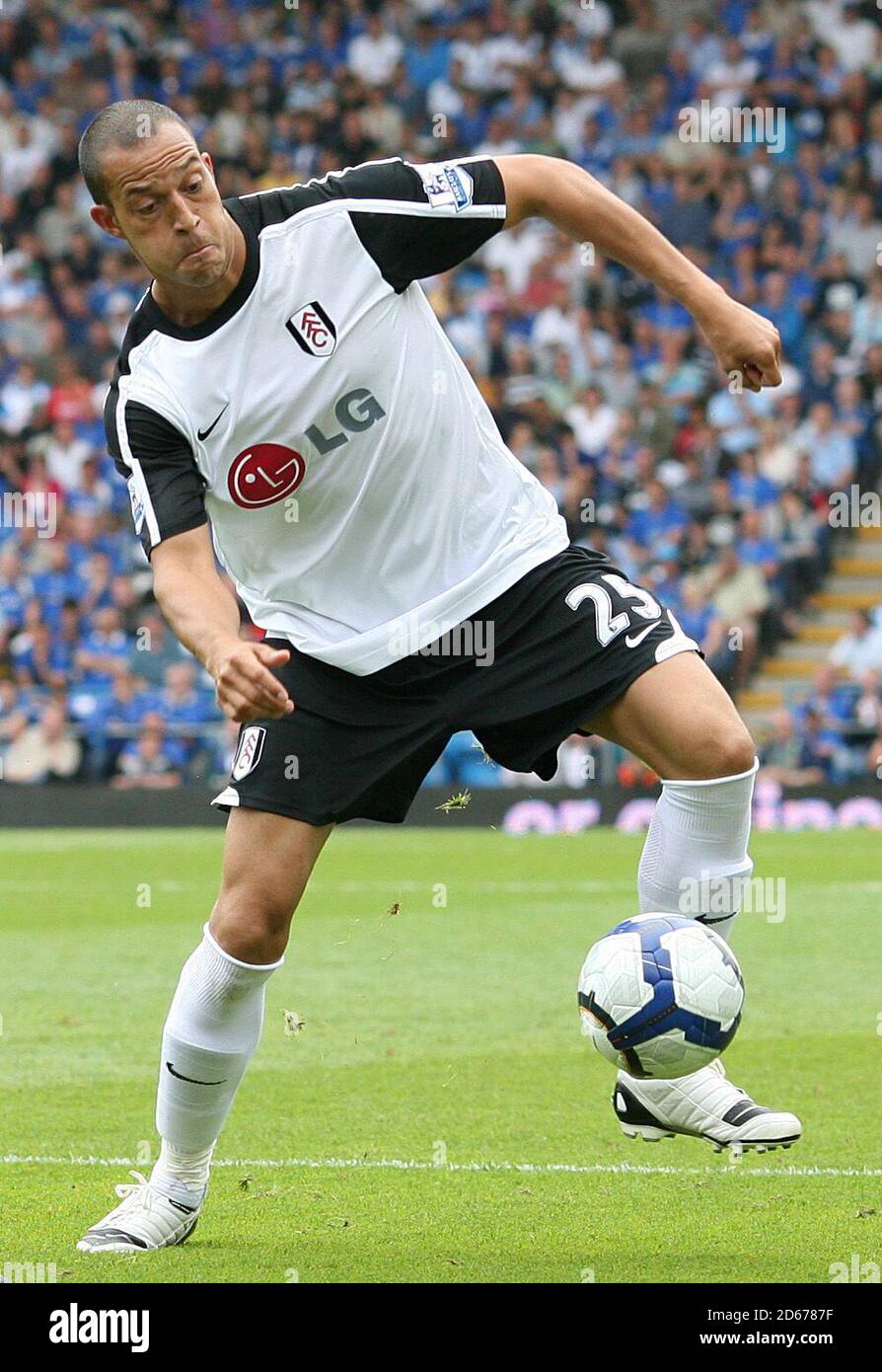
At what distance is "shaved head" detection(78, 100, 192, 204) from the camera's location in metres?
4.68

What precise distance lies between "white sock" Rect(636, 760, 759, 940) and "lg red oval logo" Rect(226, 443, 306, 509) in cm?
117

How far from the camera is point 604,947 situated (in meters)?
4.71

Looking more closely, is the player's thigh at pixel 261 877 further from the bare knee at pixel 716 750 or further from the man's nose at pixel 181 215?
the man's nose at pixel 181 215

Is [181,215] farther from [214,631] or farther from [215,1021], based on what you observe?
[215,1021]

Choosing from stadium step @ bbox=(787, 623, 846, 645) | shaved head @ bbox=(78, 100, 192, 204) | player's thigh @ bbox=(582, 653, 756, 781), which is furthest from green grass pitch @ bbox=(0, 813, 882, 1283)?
stadium step @ bbox=(787, 623, 846, 645)

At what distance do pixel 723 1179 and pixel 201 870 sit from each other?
949 centimetres

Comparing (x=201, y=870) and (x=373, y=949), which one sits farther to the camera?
(x=201, y=870)

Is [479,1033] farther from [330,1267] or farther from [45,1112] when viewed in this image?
[330,1267]

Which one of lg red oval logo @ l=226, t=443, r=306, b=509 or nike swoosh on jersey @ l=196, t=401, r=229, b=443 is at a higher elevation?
nike swoosh on jersey @ l=196, t=401, r=229, b=443

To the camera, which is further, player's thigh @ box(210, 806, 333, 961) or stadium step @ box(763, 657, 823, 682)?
stadium step @ box(763, 657, 823, 682)

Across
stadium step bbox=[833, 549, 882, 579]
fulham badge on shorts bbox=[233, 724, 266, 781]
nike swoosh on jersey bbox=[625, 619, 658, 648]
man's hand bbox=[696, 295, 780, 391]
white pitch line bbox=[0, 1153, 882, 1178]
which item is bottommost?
stadium step bbox=[833, 549, 882, 579]

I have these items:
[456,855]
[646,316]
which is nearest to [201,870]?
[456,855]

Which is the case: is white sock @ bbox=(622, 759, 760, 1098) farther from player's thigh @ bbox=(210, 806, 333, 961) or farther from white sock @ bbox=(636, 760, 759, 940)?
player's thigh @ bbox=(210, 806, 333, 961)

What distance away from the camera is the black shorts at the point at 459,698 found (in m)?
4.92
